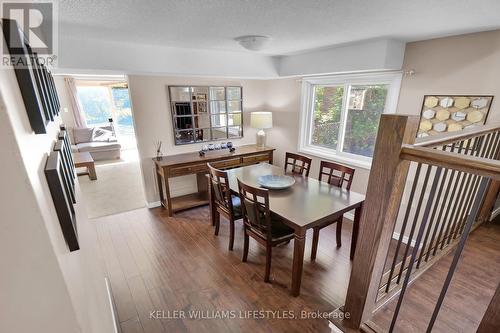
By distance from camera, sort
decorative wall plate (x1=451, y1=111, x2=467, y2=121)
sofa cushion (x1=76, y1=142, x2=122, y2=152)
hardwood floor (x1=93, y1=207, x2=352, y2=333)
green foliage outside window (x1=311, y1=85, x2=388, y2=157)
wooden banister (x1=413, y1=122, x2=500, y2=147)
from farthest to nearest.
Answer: sofa cushion (x1=76, y1=142, x2=122, y2=152) → green foliage outside window (x1=311, y1=85, x2=388, y2=157) → decorative wall plate (x1=451, y1=111, x2=467, y2=121) → hardwood floor (x1=93, y1=207, x2=352, y2=333) → wooden banister (x1=413, y1=122, x2=500, y2=147)

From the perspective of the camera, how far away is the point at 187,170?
137 inches

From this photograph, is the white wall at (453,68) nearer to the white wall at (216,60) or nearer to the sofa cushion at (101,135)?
the white wall at (216,60)

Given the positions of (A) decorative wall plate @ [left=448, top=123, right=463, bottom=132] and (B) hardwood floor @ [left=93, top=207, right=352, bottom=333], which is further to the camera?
(A) decorative wall plate @ [left=448, top=123, right=463, bottom=132]

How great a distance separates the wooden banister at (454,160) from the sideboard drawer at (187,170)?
297 centimetres

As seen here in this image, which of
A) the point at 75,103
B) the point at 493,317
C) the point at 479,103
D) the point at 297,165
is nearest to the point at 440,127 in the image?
the point at 479,103

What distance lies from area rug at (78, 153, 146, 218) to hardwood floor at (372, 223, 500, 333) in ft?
12.1

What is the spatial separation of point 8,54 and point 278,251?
9.01 feet

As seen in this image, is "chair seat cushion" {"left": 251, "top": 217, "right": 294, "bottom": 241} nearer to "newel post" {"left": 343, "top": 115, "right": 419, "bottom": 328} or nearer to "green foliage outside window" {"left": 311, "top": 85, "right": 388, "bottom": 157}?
"newel post" {"left": 343, "top": 115, "right": 419, "bottom": 328}

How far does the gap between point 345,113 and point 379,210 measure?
2.88m

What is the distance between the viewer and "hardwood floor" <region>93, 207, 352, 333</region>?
191 cm

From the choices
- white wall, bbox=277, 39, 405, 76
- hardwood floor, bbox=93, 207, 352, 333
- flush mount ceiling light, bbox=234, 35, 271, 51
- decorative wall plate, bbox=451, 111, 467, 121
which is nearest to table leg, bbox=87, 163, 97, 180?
hardwood floor, bbox=93, 207, 352, 333

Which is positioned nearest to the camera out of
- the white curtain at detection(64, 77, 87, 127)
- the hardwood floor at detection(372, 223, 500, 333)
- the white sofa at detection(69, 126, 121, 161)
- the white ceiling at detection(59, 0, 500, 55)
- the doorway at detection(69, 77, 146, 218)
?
the hardwood floor at detection(372, 223, 500, 333)

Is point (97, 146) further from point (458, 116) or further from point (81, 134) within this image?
point (458, 116)

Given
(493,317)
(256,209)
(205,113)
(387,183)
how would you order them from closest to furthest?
(493,317)
(387,183)
(256,209)
(205,113)
